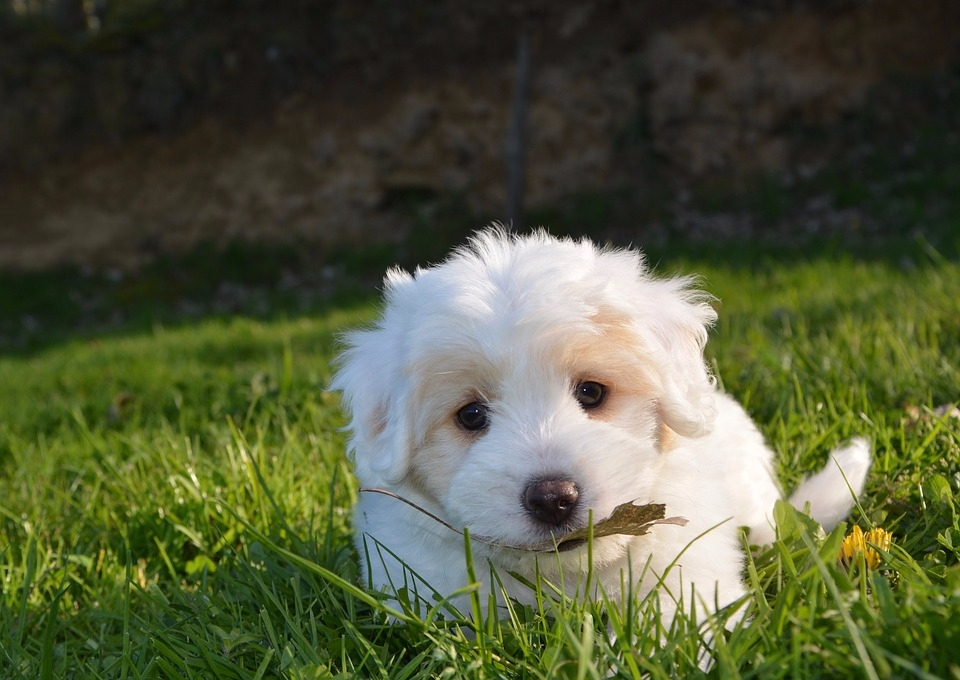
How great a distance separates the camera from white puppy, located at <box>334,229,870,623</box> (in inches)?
75.3

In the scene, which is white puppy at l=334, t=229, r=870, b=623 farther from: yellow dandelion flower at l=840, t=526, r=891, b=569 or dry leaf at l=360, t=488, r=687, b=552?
yellow dandelion flower at l=840, t=526, r=891, b=569

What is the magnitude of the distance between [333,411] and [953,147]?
8.74 m

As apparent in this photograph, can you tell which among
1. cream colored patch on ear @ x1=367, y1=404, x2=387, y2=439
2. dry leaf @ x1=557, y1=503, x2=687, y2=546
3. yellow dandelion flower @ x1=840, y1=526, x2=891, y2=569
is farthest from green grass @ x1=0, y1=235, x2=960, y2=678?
cream colored patch on ear @ x1=367, y1=404, x2=387, y2=439

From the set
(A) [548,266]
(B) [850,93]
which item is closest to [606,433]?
(A) [548,266]

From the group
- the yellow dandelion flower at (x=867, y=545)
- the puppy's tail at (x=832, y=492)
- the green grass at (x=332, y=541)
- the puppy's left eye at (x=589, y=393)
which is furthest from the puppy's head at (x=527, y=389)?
the puppy's tail at (x=832, y=492)

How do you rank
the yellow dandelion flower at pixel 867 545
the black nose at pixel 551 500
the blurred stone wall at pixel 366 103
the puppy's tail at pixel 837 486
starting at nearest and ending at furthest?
1. the black nose at pixel 551 500
2. the yellow dandelion flower at pixel 867 545
3. the puppy's tail at pixel 837 486
4. the blurred stone wall at pixel 366 103

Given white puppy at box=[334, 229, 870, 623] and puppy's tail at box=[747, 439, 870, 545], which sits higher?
white puppy at box=[334, 229, 870, 623]

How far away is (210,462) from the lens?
10.1 feet

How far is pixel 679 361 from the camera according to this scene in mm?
2131

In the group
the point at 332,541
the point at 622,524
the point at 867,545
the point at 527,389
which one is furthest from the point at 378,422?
the point at 867,545

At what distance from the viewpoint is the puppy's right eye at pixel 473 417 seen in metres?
2.09

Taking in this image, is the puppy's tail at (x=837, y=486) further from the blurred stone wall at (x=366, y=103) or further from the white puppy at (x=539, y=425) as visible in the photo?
the blurred stone wall at (x=366, y=103)

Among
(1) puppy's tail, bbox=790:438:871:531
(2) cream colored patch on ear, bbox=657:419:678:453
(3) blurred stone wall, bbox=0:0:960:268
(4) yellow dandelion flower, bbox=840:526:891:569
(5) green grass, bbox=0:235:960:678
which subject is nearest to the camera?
(5) green grass, bbox=0:235:960:678

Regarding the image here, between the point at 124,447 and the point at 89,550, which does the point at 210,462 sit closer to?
the point at 89,550
